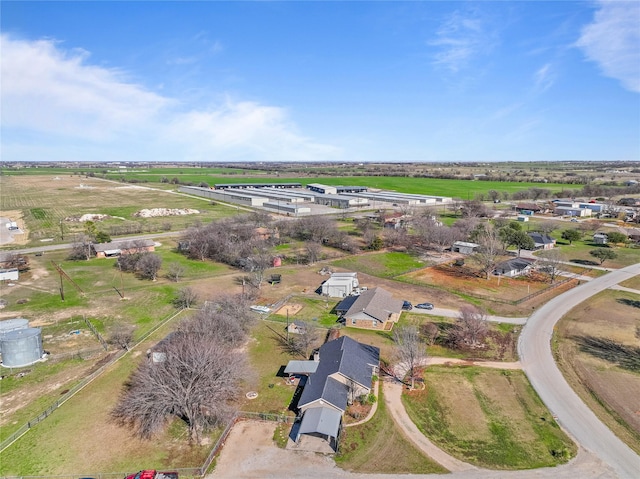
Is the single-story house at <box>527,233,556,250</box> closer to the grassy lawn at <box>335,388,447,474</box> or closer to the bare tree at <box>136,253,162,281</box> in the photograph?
the grassy lawn at <box>335,388,447,474</box>

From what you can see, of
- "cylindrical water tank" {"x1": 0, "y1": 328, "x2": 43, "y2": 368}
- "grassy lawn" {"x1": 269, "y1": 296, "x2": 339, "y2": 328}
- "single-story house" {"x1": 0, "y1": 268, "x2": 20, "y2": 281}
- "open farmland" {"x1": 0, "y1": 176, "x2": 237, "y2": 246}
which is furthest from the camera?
"open farmland" {"x1": 0, "y1": 176, "x2": 237, "y2": 246}

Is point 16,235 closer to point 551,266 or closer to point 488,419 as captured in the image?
point 488,419

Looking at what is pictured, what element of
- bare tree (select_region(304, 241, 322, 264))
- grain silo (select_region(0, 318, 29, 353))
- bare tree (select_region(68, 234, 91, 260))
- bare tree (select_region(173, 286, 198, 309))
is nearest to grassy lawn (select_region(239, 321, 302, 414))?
bare tree (select_region(173, 286, 198, 309))

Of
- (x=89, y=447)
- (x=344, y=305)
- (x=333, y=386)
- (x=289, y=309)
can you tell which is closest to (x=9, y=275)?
(x=289, y=309)

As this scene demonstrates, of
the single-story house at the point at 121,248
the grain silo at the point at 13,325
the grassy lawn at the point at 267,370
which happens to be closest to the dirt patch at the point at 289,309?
the grassy lawn at the point at 267,370

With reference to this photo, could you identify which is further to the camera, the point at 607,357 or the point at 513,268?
the point at 513,268

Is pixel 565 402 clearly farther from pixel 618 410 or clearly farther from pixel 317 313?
pixel 317 313

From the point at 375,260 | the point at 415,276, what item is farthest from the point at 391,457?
the point at 375,260
